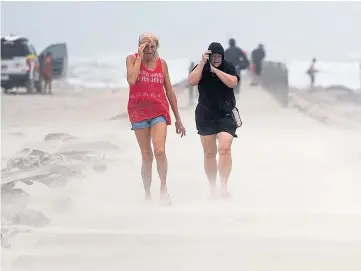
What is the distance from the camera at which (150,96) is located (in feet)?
23.5

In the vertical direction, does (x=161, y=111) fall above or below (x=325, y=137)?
above

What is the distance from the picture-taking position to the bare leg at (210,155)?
7.83m

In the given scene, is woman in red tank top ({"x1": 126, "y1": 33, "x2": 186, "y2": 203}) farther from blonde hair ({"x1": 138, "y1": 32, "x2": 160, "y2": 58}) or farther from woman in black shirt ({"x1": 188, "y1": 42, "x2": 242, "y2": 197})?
woman in black shirt ({"x1": 188, "y1": 42, "x2": 242, "y2": 197})

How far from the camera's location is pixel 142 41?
280 inches

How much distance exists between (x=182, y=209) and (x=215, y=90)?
4.22 feet

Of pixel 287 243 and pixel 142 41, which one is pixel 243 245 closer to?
Answer: pixel 287 243

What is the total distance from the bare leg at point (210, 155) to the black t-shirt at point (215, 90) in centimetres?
35

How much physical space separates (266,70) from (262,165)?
57.3 ft

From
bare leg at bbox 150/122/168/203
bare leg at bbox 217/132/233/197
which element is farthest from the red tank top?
bare leg at bbox 217/132/233/197

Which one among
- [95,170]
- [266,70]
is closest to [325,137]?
[95,170]

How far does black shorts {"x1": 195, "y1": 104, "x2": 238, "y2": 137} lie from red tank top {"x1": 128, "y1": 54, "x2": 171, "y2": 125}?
535 millimetres

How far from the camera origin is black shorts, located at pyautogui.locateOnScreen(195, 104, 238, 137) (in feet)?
25.2

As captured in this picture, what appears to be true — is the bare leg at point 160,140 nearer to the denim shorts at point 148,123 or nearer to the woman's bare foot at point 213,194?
the denim shorts at point 148,123

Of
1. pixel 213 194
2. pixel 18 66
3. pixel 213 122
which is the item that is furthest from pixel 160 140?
pixel 18 66
